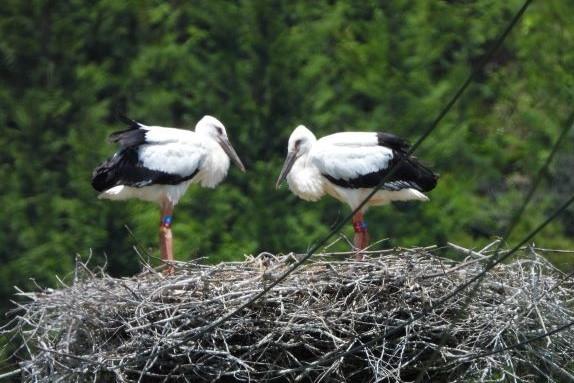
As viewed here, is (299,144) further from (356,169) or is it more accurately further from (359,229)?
(359,229)

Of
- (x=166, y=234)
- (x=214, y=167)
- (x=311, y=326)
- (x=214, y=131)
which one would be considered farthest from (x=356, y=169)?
(x=311, y=326)

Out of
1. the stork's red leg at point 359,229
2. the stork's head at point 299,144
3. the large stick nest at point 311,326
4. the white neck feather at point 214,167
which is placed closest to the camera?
the large stick nest at point 311,326

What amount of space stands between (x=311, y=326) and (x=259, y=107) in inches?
318

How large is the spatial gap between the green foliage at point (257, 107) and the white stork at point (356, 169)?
358 cm

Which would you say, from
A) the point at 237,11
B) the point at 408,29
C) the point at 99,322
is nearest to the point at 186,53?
the point at 237,11

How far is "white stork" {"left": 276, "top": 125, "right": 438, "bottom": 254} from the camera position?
12.5 meters

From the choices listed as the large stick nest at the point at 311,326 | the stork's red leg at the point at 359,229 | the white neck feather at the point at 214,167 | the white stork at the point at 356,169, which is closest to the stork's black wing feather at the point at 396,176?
the white stork at the point at 356,169

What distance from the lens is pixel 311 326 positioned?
33.6 feet

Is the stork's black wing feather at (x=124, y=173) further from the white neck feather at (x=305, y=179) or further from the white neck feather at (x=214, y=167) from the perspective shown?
the white neck feather at (x=305, y=179)

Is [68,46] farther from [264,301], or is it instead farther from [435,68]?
[264,301]

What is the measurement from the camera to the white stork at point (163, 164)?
503 inches

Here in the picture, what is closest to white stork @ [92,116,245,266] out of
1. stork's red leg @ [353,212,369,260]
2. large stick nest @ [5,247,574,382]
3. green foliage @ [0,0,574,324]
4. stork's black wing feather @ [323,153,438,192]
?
stork's black wing feather @ [323,153,438,192]

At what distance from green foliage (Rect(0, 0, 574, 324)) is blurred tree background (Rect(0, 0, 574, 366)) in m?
0.02

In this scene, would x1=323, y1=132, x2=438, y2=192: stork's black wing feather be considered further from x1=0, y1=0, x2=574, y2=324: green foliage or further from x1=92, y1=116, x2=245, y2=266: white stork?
x1=0, y1=0, x2=574, y2=324: green foliage
